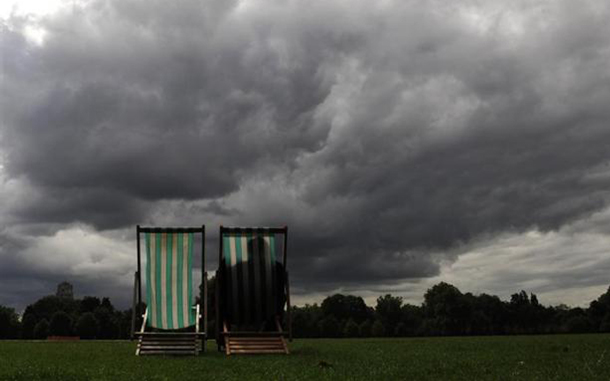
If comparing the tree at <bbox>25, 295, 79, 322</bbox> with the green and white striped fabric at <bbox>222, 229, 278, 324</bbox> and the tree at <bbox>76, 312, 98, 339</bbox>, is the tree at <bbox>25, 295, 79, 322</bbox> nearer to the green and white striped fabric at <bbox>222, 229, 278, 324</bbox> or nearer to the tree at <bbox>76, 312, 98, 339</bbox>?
the tree at <bbox>76, 312, 98, 339</bbox>

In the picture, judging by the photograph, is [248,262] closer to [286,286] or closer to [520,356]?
[286,286]

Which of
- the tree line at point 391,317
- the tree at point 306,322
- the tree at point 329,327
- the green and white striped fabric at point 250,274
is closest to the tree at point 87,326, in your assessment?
the tree line at point 391,317

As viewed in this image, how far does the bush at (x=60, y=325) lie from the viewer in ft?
281

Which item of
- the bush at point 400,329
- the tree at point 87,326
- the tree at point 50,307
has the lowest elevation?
the bush at point 400,329

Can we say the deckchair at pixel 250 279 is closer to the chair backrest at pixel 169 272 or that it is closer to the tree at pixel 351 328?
the chair backrest at pixel 169 272

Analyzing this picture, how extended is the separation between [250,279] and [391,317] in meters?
84.8

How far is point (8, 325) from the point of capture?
8819cm

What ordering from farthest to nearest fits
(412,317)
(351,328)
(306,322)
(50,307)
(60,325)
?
(50,307) → (412,317) → (351,328) → (60,325) → (306,322)

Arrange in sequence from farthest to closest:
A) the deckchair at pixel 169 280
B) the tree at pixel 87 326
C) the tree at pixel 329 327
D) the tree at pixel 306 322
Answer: the tree at pixel 87 326
the tree at pixel 329 327
the tree at pixel 306 322
the deckchair at pixel 169 280

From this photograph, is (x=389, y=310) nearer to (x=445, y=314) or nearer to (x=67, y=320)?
(x=445, y=314)

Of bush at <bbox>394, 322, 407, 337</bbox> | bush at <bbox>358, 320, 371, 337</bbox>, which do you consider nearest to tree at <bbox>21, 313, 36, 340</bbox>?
bush at <bbox>358, 320, 371, 337</bbox>

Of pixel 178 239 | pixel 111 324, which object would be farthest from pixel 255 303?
pixel 111 324

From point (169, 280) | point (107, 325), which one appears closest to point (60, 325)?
point (107, 325)

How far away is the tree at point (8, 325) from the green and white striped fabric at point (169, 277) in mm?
81888
